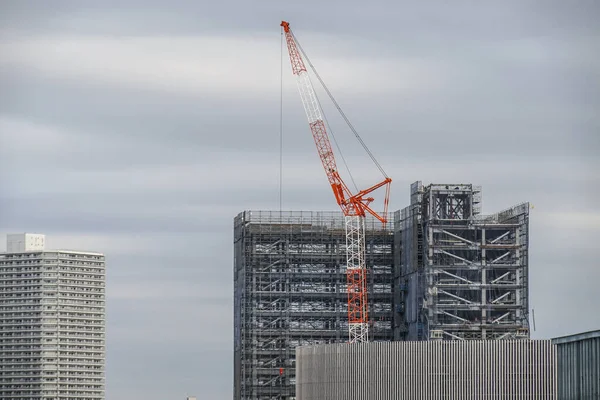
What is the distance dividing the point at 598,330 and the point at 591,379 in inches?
337

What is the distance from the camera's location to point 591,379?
196500mm

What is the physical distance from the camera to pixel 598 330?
190875 millimetres
